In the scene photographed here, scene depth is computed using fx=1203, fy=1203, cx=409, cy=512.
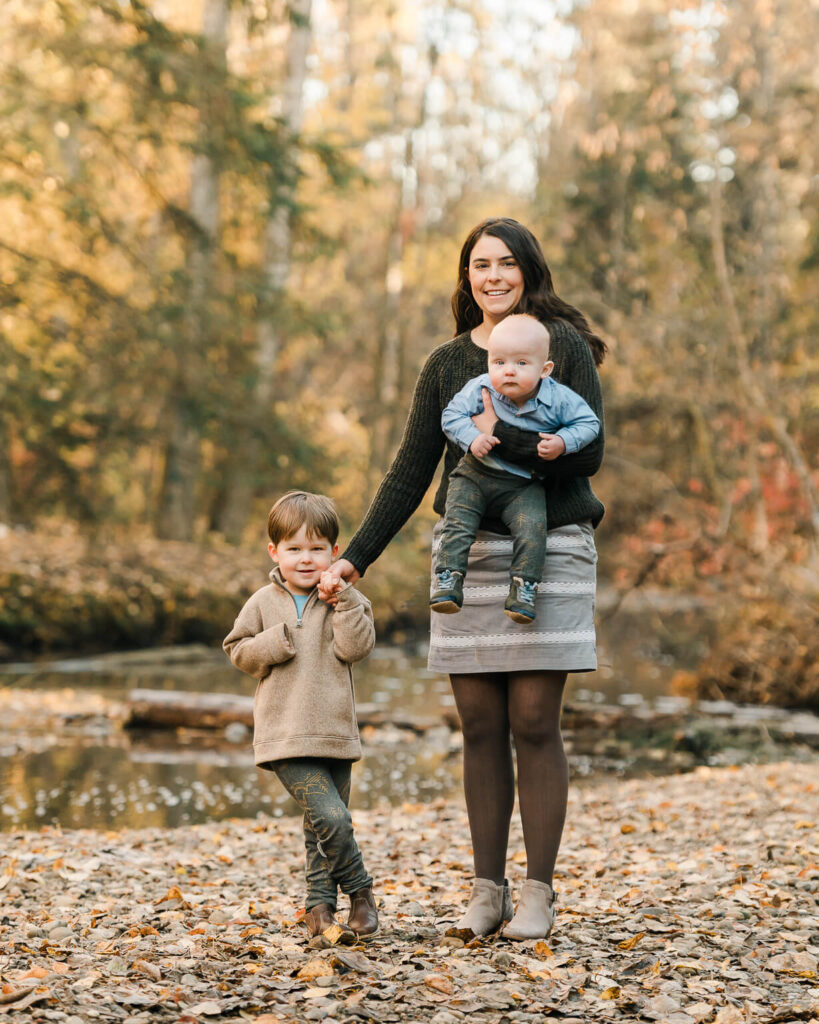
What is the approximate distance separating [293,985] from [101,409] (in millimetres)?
14184

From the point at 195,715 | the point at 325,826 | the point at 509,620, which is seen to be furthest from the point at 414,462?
the point at 195,715

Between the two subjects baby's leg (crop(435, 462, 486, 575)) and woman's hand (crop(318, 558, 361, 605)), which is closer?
baby's leg (crop(435, 462, 486, 575))

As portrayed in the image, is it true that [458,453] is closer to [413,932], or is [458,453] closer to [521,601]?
[521,601]

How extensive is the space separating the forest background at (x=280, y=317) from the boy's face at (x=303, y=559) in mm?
Answer: 9096

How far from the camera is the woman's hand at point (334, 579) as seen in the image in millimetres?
3947

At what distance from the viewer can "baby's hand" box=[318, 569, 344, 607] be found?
395 centimetres

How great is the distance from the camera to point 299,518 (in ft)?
13.2

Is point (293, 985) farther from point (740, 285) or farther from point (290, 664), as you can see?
point (740, 285)

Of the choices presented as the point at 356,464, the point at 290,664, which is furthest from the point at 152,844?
the point at 356,464

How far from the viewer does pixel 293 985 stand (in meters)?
3.45

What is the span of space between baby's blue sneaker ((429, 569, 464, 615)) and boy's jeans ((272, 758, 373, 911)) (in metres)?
0.70

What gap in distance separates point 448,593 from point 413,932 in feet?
4.09

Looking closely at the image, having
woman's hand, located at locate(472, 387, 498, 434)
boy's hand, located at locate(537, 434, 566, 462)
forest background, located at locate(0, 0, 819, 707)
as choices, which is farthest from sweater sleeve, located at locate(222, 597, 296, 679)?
forest background, located at locate(0, 0, 819, 707)

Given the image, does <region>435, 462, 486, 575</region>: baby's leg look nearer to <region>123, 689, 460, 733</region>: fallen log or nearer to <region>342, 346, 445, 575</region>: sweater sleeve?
<region>342, 346, 445, 575</region>: sweater sleeve
